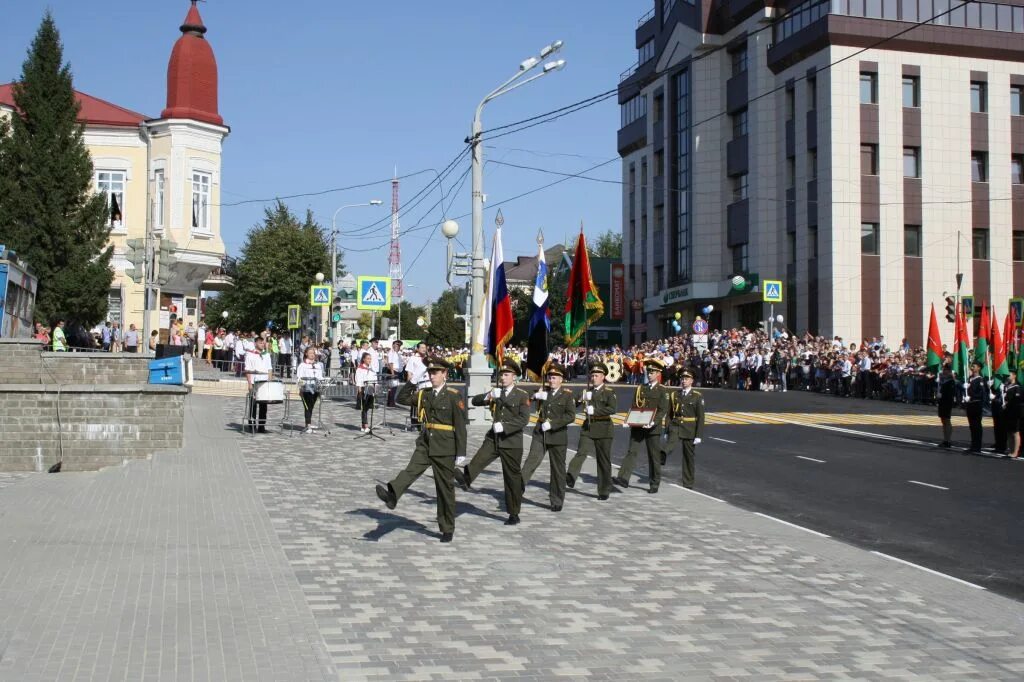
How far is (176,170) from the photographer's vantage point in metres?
44.6

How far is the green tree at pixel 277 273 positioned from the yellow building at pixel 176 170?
3.80m

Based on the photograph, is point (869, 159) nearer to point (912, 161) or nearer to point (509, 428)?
point (912, 161)

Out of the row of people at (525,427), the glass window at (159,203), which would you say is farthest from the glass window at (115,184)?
the row of people at (525,427)

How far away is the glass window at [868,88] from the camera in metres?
50.3

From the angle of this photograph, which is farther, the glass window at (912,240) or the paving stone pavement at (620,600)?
the glass window at (912,240)

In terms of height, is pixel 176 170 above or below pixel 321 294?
above

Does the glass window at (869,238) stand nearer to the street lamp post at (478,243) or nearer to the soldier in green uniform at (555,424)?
the street lamp post at (478,243)

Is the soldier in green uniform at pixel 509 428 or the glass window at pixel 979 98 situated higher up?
the glass window at pixel 979 98

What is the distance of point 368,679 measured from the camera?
652cm

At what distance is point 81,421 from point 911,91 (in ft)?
141

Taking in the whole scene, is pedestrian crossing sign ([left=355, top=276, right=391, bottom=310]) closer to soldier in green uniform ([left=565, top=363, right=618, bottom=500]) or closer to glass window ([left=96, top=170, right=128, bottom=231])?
soldier in green uniform ([left=565, top=363, right=618, bottom=500])

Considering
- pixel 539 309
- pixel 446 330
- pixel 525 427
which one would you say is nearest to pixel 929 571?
pixel 525 427

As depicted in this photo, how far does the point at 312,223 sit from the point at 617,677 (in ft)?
184

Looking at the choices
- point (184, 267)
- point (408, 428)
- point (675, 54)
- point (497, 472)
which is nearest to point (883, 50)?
point (675, 54)
